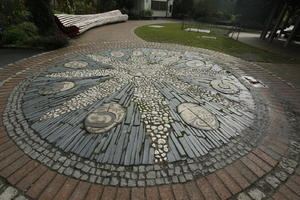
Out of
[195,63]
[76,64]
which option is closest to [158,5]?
[195,63]

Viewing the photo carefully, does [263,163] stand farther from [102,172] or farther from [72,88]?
[72,88]

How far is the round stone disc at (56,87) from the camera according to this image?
3.10 meters

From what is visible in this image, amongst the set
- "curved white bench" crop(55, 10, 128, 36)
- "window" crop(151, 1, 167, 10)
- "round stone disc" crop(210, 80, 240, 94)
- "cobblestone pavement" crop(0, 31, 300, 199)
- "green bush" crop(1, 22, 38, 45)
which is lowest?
"cobblestone pavement" crop(0, 31, 300, 199)

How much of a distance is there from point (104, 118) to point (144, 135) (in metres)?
0.76

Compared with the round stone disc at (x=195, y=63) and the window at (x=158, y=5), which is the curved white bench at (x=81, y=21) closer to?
the round stone disc at (x=195, y=63)

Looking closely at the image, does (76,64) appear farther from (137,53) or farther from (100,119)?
(100,119)

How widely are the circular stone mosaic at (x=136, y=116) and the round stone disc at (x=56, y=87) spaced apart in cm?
2

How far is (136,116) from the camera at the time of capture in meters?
2.52

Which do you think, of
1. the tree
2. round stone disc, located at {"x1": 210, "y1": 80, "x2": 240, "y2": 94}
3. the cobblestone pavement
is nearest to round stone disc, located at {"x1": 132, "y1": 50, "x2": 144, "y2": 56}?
the cobblestone pavement

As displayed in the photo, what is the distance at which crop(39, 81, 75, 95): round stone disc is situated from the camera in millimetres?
3100

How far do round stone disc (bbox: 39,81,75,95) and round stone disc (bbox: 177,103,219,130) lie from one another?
8.19 ft

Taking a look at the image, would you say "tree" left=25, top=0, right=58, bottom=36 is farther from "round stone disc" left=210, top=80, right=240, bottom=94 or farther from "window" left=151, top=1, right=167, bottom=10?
"window" left=151, top=1, right=167, bottom=10

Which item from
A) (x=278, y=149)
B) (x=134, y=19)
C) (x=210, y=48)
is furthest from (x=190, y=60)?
(x=134, y=19)

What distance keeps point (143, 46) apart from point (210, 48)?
10.2 feet
